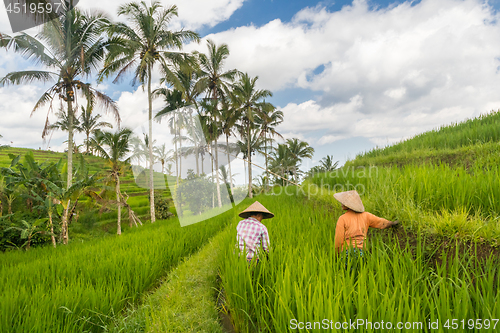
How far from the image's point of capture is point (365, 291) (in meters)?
1.53

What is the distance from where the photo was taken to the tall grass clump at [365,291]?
136cm

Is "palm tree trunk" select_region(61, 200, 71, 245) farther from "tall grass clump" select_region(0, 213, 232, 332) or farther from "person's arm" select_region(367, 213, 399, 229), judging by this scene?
"person's arm" select_region(367, 213, 399, 229)

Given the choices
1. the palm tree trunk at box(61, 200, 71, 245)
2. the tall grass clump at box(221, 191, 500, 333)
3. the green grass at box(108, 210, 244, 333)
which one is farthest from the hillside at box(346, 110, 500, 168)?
the palm tree trunk at box(61, 200, 71, 245)

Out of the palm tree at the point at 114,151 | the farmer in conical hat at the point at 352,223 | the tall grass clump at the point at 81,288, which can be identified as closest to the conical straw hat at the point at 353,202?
the farmer in conical hat at the point at 352,223

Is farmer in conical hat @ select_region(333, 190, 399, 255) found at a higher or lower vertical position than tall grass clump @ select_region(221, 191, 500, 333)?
higher

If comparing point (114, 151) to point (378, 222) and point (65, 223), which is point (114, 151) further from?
point (378, 222)

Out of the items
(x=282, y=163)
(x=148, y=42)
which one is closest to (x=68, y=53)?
(x=148, y=42)

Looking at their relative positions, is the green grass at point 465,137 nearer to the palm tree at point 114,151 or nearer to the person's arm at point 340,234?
the person's arm at point 340,234

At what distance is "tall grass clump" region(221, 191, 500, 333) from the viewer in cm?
136

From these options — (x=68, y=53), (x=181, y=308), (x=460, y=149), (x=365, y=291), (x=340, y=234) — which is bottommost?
(x=181, y=308)

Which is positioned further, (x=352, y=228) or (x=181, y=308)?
(x=181, y=308)

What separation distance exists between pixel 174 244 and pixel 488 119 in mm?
10054

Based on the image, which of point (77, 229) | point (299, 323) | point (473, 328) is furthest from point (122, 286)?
point (77, 229)

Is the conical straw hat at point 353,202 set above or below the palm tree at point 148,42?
below
